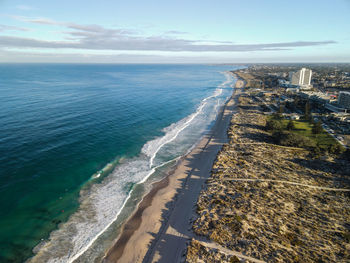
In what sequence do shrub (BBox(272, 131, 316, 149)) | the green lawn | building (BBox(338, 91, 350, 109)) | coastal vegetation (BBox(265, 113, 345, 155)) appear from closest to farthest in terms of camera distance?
coastal vegetation (BBox(265, 113, 345, 155)) < shrub (BBox(272, 131, 316, 149)) < the green lawn < building (BBox(338, 91, 350, 109))

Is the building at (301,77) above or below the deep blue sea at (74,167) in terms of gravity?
above

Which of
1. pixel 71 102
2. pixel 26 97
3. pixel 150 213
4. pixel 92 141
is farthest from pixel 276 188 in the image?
pixel 26 97

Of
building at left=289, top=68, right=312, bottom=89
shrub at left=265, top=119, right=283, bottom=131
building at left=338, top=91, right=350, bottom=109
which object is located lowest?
shrub at left=265, top=119, right=283, bottom=131

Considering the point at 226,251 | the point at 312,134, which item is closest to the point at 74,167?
the point at 226,251

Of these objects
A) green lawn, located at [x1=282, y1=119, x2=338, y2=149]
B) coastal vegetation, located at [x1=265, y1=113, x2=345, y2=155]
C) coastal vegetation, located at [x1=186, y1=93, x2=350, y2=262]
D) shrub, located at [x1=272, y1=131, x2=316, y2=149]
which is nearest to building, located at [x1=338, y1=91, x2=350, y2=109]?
green lawn, located at [x1=282, y1=119, x2=338, y2=149]

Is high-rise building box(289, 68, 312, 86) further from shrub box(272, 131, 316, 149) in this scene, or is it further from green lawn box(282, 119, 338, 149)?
shrub box(272, 131, 316, 149)

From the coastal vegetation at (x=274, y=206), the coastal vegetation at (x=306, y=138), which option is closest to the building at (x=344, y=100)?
the coastal vegetation at (x=306, y=138)

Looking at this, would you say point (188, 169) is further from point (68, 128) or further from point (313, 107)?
point (313, 107)

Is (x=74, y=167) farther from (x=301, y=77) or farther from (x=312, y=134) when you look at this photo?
(x=301, y=77)

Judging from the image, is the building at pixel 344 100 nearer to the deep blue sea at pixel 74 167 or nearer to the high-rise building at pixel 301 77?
the deep blue sea at pixel 74 167
